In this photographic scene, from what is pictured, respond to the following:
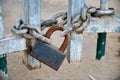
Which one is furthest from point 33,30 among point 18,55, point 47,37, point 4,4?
point 4,4

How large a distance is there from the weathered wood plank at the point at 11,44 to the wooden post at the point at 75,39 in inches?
7.1

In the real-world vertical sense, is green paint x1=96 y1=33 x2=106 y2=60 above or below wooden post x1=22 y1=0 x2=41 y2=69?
below

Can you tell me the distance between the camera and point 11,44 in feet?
3.20

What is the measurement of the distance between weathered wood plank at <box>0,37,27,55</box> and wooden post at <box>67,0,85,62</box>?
181mm

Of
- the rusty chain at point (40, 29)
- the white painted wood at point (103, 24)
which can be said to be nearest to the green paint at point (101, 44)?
the white painted wood at point (103, 24)

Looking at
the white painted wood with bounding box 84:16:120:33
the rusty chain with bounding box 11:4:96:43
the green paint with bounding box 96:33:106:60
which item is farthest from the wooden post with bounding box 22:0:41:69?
the green paint with bounding box 96:33:106:60

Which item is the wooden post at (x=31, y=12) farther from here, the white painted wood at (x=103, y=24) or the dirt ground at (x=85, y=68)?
the dirt ground at (x=85, y=68)

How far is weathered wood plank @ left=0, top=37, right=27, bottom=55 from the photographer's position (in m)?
0.97

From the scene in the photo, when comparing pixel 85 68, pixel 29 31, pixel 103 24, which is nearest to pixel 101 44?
pixel 103 24

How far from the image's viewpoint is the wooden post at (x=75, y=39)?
3.31ft

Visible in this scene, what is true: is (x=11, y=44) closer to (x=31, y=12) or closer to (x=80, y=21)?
(x=31, y=12)

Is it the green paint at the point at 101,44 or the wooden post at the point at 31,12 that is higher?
the wooden post at the point at 31,12

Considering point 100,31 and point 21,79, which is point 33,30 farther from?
point 21,79

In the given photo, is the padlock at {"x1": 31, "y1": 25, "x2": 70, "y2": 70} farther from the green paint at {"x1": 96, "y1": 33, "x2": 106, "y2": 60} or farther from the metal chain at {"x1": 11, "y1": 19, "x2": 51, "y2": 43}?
the green paint at {"x1": 96, "y1": 33, "x2": 106, "y2": 60}
